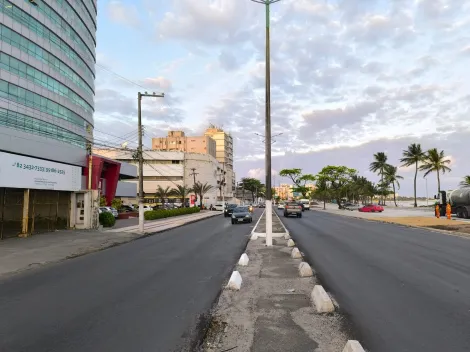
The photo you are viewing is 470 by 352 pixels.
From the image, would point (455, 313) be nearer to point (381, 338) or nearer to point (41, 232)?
point (381, 338)

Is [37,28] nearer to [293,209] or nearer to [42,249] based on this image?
[293,209]

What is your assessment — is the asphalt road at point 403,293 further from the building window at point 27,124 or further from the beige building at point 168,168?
the beige building at point 168,168

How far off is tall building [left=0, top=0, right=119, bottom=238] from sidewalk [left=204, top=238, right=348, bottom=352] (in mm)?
13987

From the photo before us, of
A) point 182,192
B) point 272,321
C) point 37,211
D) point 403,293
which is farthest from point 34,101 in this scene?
point 403,293

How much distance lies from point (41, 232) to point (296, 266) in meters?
17.6

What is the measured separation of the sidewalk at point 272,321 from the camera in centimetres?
454

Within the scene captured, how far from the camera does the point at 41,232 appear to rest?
21.3m

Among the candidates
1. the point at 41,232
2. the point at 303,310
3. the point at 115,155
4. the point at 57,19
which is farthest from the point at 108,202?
the point at 115,155

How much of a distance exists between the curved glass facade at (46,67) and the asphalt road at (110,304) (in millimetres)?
28521

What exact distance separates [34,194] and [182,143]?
365ft

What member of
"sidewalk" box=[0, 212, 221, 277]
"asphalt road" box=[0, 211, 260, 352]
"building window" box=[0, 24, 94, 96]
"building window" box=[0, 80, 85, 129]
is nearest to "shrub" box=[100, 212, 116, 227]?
"sidewalk" box=[0, 212, 221, 277]

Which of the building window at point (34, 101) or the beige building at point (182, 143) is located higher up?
the beige building at point (182, 143)

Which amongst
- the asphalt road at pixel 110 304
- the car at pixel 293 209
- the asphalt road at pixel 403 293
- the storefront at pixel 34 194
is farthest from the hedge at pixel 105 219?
the car at pixel 293 209

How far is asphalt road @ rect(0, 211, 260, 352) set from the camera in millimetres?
4801
